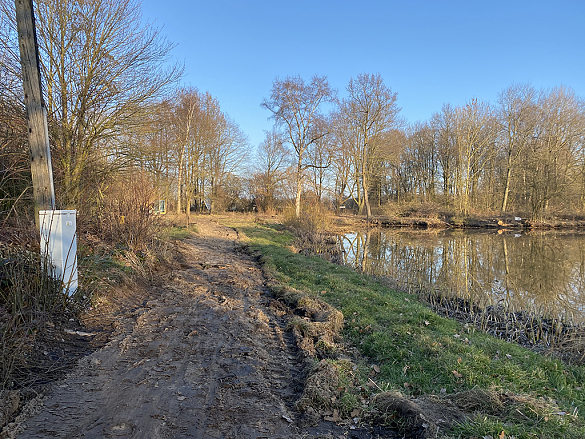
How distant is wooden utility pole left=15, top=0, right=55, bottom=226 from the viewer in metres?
4.65

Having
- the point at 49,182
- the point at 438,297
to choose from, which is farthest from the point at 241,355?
the point at 438,297

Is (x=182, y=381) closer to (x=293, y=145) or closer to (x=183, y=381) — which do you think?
(x=183, y=381)

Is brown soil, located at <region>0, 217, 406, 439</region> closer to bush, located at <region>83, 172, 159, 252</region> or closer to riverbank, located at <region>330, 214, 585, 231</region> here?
bush, located at <region>83, 172, 159, 252</region>

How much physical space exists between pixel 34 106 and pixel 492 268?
14.7 metres

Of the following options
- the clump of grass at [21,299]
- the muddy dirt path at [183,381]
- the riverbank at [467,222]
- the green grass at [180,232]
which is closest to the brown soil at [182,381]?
the muddy dirt path at [183,381]

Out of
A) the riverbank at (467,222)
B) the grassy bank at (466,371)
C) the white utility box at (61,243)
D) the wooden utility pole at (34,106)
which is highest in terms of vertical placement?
the wooden utility pole at (34,106)

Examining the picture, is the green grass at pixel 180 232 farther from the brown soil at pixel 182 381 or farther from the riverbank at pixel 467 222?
the riverbank at pixel 467 222

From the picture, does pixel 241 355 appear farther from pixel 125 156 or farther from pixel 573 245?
pixel 573 245

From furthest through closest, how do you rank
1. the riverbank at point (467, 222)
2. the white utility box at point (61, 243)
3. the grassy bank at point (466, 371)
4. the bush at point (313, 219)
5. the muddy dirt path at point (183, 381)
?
the riverbank at point (467, 222) → the bush at point (313, 219) → the white utility box at point (61, 243) → the grassy bank at point (466, 371) → the muddy dirt path at point (183, 381)

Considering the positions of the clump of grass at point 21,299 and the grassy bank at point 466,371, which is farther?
the clump of grass at point 21,299

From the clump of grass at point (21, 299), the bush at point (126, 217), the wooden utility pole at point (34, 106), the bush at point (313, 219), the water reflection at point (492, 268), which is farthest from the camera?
the bush at point (313, 219)

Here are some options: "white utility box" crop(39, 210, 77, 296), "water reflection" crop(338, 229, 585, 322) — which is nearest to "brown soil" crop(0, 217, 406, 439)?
"white utility box" crop(39, 210, 77, 296)

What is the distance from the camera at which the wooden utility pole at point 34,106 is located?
4.65m

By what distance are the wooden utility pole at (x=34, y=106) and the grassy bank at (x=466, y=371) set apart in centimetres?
520
